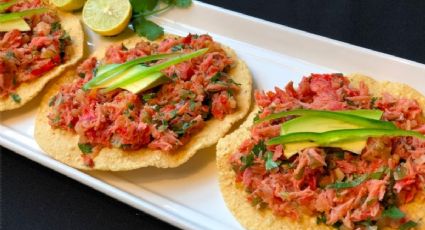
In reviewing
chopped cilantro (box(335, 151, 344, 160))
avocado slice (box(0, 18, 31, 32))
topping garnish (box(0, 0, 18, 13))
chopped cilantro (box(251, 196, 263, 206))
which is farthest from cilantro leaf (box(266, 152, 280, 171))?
topping garnish (box(0, 0, 18, 13))

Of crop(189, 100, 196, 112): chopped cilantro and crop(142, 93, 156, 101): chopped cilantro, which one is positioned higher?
crop(189, 100, 196, 112): chopped cilantro

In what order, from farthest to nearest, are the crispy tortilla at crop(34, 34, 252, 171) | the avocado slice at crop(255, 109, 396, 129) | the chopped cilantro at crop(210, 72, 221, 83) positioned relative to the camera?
1. the chopped cilantro at crop(210, 72, 221, 83)
2. the crispy tortilla at crop(34, 34, 252, 171)
3. the avocado slice at crop(255, 109, 396, 129)

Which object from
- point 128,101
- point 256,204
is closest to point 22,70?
Answer: point 128,101

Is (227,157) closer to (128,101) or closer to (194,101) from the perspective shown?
(194,101)

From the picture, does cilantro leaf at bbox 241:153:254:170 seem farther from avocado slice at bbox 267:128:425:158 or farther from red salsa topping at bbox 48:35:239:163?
red salsa topping at bbox 48:35:239:163

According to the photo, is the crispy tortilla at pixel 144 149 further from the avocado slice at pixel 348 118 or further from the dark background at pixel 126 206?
the avocado slice at pixel 348 118

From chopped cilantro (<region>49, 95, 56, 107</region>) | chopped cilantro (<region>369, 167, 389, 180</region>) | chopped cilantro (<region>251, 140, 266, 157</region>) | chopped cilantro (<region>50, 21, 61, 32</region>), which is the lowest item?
chopped cilantro (<region>49, 95, 56, 107</region>)

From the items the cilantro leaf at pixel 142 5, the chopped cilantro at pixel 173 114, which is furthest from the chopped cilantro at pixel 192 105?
the cilantro leaf at pixel 142 5

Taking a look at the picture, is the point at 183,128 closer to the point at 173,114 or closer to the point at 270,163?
the point at 173,114
